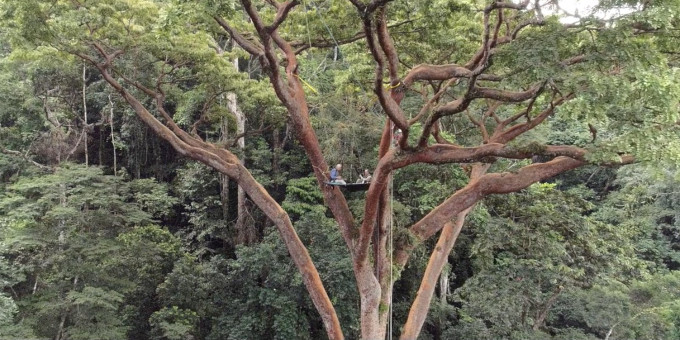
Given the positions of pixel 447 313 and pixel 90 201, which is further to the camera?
pixel 447 313

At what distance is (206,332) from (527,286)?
6.02 m

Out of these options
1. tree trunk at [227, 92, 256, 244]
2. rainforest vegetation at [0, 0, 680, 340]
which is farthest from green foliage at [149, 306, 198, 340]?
tree trunk at [227, 92, 256, 244]

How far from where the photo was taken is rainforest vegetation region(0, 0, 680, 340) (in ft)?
15.3

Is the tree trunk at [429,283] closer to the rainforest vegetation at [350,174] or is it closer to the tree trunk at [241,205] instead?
the rainforest vegetation at [350,174]

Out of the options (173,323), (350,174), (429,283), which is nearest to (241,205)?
(350,174)

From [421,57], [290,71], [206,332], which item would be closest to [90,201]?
[206,332]

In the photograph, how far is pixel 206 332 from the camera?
949cm

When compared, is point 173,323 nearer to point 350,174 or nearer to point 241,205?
point 241,205

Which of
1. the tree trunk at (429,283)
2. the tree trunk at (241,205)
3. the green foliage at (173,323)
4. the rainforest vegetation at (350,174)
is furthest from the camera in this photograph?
the tree trunk at (241,205)

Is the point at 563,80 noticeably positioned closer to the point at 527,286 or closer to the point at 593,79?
the point at 593,79

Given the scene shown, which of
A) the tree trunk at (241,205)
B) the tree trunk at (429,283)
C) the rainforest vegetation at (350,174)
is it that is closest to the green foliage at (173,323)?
the rainforest vegetation at (350,174)

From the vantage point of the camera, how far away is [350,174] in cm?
1007

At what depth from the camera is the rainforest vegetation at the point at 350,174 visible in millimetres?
4664

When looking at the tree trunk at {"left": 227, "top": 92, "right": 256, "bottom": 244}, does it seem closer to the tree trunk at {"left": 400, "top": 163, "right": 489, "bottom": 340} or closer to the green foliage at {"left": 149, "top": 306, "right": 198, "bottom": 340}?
the green foliage at {"left": 149, "top": 306, "right": 198, "bottom": 340}
